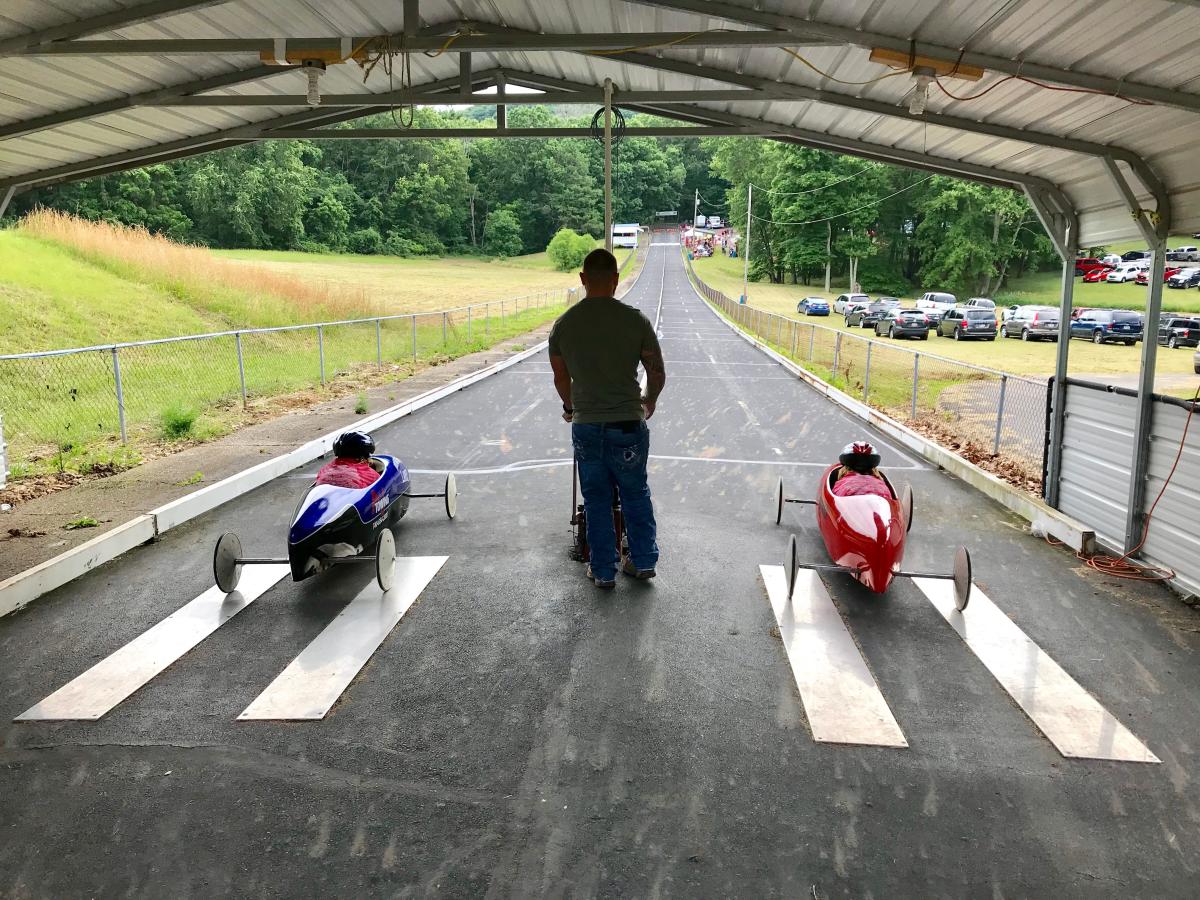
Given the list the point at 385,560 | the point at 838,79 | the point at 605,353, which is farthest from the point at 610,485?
the point at 838,79

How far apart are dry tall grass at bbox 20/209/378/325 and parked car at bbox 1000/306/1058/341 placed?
88.8ft

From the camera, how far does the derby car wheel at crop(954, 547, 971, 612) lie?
5649 mm

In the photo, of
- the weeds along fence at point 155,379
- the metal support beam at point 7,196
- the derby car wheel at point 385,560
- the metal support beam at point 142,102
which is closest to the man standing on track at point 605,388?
the derby car wheel at point 385,560

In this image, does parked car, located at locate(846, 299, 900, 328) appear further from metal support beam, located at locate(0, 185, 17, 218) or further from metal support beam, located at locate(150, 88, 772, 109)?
metal support beam, located at locate(0, 185, 17, 218)

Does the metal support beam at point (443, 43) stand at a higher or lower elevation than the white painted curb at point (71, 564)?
higher

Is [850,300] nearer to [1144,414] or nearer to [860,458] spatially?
[1144,414]

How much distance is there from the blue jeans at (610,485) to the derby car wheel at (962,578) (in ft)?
7.17

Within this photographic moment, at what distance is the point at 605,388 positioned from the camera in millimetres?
5883

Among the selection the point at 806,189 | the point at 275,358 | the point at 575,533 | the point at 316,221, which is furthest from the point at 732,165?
the point at 575,533

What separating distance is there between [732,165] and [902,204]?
57.4 feet

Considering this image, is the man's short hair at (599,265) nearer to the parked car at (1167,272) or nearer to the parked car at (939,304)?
the parked car at (1167,272)

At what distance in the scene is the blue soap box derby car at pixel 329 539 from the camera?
5.91m

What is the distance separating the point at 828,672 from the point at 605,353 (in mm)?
2593

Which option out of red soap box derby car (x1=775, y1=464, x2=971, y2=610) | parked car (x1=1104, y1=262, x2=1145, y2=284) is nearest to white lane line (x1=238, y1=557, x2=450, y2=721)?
red soap box derby car (x1=775, y1=464, x2=971, y2=610)
